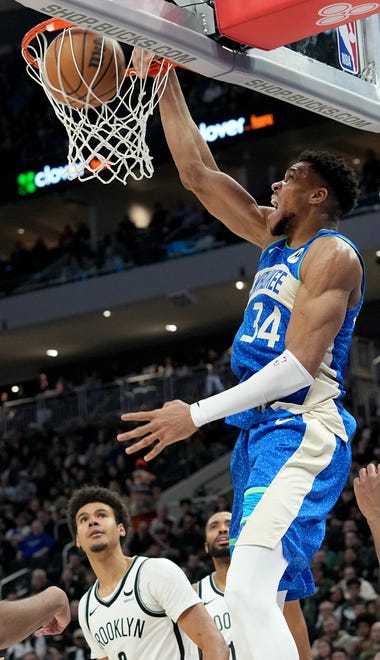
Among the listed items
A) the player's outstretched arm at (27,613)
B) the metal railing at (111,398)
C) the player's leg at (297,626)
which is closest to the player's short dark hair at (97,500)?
the player's leg at (297,626)

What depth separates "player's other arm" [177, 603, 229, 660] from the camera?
5.47 metres

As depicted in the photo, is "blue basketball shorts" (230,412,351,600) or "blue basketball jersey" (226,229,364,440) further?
"blue basketball jersey" (226,229,364,440)

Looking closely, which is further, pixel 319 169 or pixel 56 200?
pixel 56 200

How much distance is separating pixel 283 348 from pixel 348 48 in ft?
5.75

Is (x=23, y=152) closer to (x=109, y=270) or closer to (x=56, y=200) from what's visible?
(x=56, y=200)

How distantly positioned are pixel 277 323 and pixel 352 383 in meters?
15.7

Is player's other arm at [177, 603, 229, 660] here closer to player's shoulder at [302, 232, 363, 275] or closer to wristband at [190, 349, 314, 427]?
wristband at [190, 349, 314, 427]

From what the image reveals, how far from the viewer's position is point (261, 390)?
168 inches

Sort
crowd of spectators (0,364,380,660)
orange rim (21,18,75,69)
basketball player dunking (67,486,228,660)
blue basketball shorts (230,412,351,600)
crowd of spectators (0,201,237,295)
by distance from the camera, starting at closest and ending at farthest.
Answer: blue basketball shorts (230,412,351,600)
orange rim (21,18,75,69)
basketball player dunking (67,486,228,660)
crowd of spectators (0,364,380,660)
crowd of spectators (0,201,237,295)

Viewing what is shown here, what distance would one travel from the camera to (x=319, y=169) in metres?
4.83

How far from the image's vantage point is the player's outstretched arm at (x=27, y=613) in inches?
160

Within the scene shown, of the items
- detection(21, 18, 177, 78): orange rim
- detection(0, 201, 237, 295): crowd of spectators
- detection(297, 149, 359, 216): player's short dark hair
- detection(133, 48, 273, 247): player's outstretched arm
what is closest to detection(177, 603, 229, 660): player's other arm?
detection(133, 48, 273, 247): player's outstretched arm

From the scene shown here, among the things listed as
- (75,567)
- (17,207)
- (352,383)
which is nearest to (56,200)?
(17,207)

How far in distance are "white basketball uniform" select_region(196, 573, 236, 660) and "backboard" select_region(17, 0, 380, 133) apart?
10.2ft
